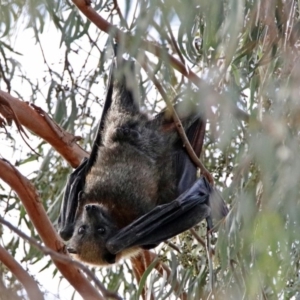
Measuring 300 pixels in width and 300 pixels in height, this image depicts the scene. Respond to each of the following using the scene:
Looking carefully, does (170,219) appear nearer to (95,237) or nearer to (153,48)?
(95,237)

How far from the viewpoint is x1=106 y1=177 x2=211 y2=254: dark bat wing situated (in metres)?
3.37

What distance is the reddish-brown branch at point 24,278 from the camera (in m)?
2.59

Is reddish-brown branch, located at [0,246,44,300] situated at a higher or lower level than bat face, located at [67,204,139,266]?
lower

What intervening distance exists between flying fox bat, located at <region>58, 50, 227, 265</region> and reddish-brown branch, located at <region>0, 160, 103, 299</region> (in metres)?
0.42

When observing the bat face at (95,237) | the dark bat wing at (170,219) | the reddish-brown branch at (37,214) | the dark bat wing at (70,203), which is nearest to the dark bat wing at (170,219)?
the dark bat wing at (170,219)

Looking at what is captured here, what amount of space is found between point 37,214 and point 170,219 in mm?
594

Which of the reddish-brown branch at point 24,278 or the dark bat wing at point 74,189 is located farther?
the dark bat wing at point 74,189

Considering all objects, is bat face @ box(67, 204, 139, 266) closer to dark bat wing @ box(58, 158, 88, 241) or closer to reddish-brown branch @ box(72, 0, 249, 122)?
dark bat wing @ box(58, 158, 88, 241)

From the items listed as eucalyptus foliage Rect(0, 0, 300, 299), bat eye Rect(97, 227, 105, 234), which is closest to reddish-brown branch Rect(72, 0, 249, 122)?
eucalyptus foliage Rect(0, 0, 300, 299)

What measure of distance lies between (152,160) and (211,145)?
14.1 inches

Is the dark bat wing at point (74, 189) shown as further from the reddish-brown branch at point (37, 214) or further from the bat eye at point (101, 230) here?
the reddish-brown branch at point (37, 214)

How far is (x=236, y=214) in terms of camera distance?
2703mm

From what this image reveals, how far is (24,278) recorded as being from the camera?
286 cm

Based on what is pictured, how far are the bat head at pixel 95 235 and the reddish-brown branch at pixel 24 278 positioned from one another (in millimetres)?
711
